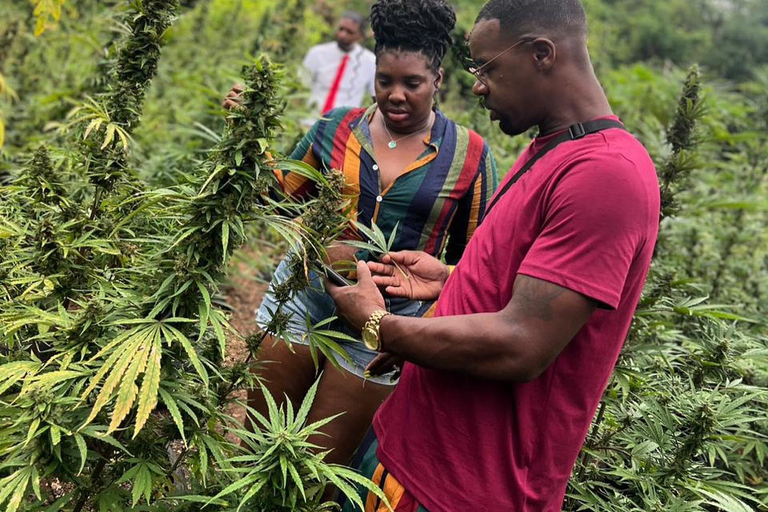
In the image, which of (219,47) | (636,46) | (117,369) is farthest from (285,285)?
(636,46)

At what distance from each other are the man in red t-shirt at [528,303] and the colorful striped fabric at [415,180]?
0.70m

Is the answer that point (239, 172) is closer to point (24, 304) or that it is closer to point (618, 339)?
point (24, 304)

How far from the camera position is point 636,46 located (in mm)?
21141

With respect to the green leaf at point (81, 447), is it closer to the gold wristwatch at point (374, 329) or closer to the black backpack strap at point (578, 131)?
the gold wristwatch at point (374, 329)

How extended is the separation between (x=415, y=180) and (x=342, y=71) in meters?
4.23

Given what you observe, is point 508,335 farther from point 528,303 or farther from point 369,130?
point 369,130

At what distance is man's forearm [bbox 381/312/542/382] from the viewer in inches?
64.6

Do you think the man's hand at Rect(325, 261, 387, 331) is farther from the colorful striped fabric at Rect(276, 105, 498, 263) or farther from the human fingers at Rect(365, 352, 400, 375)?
the colorful striped fabric at Rect(276, 105, 498, 263)

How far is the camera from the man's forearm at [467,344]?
5.39 feet

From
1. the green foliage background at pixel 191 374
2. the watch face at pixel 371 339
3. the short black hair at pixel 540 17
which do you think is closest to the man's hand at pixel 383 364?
the green foliage background at pixel 191 374

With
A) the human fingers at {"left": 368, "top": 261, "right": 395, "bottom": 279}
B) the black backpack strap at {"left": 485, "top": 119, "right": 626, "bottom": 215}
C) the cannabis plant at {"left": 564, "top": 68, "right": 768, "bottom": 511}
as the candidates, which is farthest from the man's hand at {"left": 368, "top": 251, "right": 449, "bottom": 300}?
the cannabis plant at {"left": 564, "top": 68, "right": 768, "bottom": 511}

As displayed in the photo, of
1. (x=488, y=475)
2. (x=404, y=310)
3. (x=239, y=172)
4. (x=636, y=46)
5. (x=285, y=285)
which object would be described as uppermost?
(x=239, y=172)

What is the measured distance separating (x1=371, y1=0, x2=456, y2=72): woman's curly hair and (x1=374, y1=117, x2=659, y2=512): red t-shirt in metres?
0.89

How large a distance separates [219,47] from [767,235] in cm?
666
